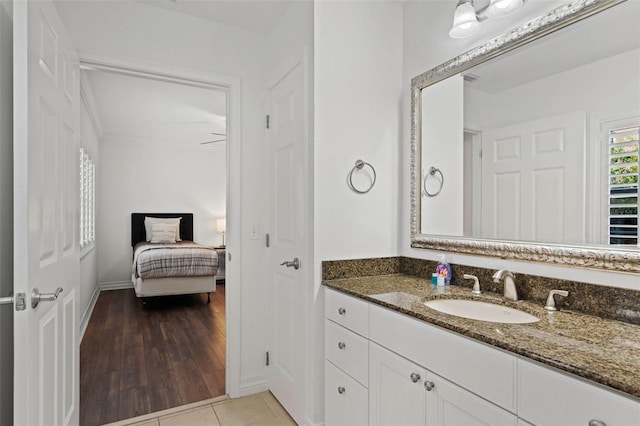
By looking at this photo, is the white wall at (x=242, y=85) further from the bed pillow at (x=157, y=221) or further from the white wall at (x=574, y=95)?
the bed pillow at (x=157, y=221)

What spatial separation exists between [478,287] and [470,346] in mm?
596

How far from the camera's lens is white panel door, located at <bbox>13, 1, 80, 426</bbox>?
119 centimetres

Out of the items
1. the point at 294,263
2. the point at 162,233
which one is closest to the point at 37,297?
the point at 294,263

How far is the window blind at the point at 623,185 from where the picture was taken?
1242 millimetres

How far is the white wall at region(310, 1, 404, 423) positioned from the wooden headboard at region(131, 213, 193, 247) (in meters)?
5.42

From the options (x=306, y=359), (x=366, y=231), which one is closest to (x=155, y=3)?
(x=366, y=231)

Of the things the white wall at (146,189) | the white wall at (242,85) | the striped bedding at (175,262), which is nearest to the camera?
the white wall at (242,85)

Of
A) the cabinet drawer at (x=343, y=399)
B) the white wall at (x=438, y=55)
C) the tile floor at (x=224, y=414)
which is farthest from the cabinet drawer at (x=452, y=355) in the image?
the tile floor at (x=224, y=414)

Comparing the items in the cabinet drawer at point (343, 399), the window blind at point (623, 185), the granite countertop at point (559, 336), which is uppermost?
the window blind at point (623, 185)

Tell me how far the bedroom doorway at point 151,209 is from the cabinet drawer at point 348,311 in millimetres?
906

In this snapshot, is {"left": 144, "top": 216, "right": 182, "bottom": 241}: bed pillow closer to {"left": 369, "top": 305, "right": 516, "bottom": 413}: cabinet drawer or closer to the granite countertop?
the granite countertop

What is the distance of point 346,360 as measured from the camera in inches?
69.4

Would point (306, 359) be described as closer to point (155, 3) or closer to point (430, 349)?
point (430, 349)

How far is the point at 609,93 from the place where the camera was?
1321 millimetres
